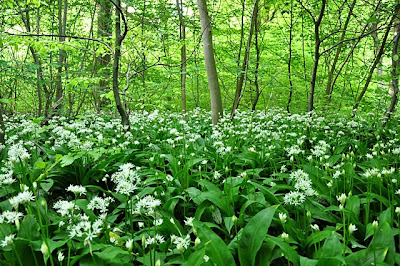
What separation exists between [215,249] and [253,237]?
0.26 meters

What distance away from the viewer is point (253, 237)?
164 cm

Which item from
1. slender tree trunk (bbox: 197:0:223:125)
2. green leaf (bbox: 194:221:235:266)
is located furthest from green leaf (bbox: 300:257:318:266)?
slender tree trunk (bbox: 197:0:223:125)

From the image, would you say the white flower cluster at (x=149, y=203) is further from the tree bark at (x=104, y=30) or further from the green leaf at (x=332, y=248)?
the tree bark at (x=104, y=30)

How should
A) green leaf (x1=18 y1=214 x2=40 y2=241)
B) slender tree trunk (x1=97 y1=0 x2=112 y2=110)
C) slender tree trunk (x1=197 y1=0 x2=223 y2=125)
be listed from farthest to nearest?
slender tree trunk (x1=97 y1=0 x2=112 y2=110) → slender tree trunk (x1=197 y1=0 x2=223 y2=125) → green leaf (x1=18 y1=214 x2=40 y2=241)

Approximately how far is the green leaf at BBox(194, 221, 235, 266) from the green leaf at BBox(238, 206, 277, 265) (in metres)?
0.09

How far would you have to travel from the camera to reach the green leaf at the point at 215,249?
1488mm

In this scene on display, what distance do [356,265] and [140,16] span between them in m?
6.74

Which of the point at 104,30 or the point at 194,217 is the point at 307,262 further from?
the point at 104,30

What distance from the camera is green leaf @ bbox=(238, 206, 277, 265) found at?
1578 millimetres

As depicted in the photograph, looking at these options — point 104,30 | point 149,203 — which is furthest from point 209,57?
point 104,30

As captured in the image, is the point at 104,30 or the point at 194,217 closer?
the point at 194,217

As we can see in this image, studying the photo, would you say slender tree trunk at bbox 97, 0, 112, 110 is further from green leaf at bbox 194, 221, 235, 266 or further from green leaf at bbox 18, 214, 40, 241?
green leaf at bbox 194, 221, 235, 266

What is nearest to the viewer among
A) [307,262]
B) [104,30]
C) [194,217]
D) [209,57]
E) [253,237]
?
[307,262]

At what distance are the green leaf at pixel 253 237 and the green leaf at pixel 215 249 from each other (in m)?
0.09
